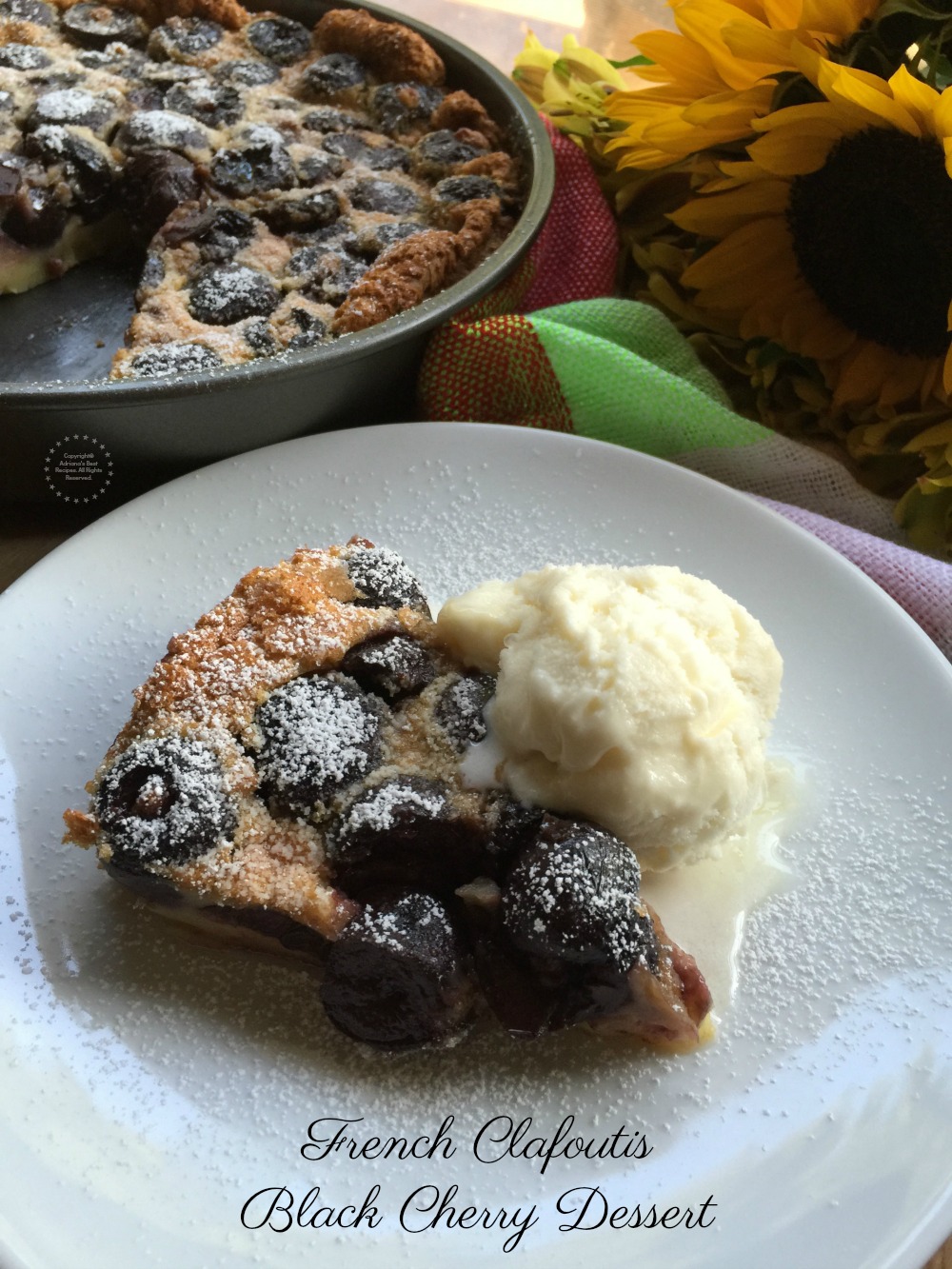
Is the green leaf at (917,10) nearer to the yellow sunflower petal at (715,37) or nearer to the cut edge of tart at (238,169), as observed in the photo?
the yellow sunflower petal at (715,37)

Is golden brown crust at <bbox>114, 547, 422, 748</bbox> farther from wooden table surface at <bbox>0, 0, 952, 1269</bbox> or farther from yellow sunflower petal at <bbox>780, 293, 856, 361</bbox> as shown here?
wooden table surface at <bbox>0, 0, 952, 1269</bbox>

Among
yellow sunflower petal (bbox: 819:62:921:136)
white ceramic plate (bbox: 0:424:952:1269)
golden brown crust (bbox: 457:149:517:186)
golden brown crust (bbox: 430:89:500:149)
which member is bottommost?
white ceramic plate (bbox: 0:424:952:1269)

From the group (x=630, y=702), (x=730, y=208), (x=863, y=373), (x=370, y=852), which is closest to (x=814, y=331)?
(x=863, y=373)

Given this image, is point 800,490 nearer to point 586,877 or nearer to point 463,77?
point 586,877

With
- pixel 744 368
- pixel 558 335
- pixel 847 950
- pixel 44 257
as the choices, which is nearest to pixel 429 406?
pixel 558 335

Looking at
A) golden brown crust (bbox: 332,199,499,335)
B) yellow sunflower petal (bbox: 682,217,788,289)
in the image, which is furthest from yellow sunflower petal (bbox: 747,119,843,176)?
golden brown crust (bbox: 332,199,499,335)

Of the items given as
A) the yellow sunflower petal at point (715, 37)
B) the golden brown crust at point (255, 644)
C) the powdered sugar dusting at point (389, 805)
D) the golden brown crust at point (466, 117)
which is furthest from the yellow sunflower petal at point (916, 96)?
the powdered sugar dusting at point (389, 805)
